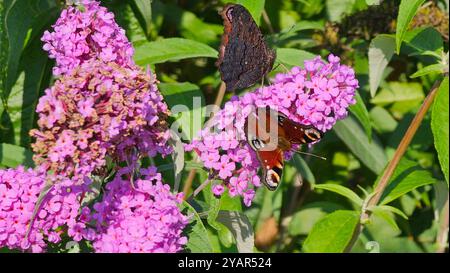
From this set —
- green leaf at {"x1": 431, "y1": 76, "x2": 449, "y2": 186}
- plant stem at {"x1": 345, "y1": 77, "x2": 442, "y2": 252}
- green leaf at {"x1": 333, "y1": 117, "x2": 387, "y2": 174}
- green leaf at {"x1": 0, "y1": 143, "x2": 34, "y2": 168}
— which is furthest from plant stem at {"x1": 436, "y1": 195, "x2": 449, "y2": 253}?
green leaf at {"x1": 0, "y1": 143, "x2": 34, "y2": 168}

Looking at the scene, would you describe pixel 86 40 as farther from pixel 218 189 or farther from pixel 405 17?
pixel 405 17

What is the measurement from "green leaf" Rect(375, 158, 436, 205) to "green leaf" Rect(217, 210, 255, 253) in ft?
1.93

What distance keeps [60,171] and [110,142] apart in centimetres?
12

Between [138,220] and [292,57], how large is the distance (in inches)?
37.9

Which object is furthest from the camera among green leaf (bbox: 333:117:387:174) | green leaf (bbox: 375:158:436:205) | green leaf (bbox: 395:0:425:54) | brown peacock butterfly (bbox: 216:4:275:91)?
green leaf (bbox: 333:117:387:174)

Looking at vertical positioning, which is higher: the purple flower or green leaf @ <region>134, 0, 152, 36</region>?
green leaf @ <region>134, 0, 152, 36</region>

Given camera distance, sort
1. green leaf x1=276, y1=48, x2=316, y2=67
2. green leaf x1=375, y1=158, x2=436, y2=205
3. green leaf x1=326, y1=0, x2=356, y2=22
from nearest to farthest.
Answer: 1. green leaf x1=276, y1=48, x2=316, y2=67
2. green leaf x1=375, y1=158, x2=436, y2=205
3. green leaf x1=326, y1=0, x2=356, y2=22

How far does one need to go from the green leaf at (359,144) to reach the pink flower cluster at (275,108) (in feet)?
3.09

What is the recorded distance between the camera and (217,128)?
2045 mm

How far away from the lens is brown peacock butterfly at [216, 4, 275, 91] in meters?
2.27

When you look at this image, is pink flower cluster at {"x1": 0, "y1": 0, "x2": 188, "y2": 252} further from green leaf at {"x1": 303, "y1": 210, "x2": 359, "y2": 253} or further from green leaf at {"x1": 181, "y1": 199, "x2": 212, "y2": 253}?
green leaf at {"x1": 303, "y1": 210, "x2": 359, "y2": 253}

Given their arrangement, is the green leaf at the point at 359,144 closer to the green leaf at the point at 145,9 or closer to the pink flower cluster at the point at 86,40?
the green leaf at the point at 145,9

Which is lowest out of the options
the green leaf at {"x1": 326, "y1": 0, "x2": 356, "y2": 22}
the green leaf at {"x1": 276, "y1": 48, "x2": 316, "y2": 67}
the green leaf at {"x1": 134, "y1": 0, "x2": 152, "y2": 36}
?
the green leaf at {"x1": 276, "y1": 48, "x2": 316, "y2": 67}

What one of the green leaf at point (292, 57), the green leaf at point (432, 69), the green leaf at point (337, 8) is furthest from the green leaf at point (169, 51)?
the green leaf at point (337, 8)
